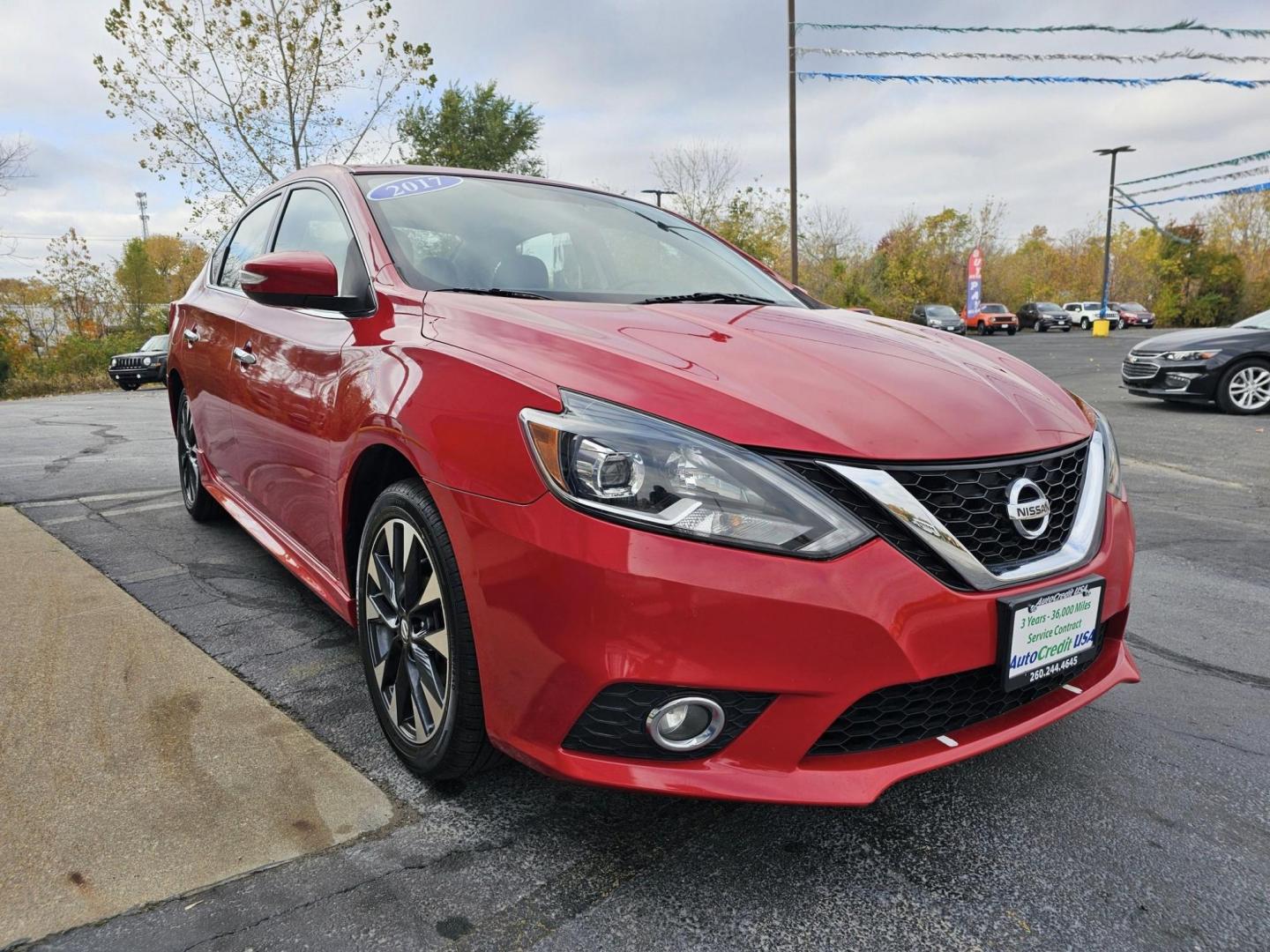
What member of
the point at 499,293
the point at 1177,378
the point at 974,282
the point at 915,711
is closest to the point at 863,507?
the point at 915,711

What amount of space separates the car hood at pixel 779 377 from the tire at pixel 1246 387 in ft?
28.6

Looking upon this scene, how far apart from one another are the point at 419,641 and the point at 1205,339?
33.1ft

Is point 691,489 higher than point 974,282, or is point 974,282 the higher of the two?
point 974,282

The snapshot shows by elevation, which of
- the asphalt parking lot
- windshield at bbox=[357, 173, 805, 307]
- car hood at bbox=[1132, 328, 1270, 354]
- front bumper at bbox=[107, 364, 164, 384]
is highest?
windshield at bbox=[357, 173, 805, 307]

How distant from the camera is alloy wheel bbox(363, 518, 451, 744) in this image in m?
1.87

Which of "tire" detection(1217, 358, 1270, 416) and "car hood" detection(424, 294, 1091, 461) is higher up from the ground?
"car hood" detection(424, 294, 1091, 461)

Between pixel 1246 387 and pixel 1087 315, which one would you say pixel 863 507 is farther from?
pixel 1087 315

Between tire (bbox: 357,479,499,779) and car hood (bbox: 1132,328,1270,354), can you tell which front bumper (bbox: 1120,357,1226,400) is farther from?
tire (bbox: 357,479,499,779)

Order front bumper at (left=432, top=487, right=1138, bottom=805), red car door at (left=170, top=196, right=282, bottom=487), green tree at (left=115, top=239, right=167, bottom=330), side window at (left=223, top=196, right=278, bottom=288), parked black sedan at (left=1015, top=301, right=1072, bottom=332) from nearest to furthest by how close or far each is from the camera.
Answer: front bumper at (left=432, top=487, right=1138, bottom=805), red car door at (left=170, top=196, right=282, bottom=487), side window at (left=223, top=196, right=278, bottom=288), green tree at (left=115, top=239, right=167, bottom=330), parked black sedan at (left=1015, top=301, right=1072, bottom=332)

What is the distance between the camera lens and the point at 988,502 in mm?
1654

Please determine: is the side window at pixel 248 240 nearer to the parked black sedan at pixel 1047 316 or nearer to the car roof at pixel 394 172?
the car roof at pixel 394 172

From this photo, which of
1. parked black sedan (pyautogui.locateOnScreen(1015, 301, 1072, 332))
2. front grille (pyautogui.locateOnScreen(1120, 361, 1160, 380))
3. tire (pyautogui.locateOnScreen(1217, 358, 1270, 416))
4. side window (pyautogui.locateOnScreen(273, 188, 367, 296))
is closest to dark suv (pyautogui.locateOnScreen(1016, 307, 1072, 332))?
parked black sedan (pyautogui.locateOnScreen(1015, 301, 1072, 332))

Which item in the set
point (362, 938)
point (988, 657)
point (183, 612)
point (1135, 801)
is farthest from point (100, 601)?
point (1135, 801)

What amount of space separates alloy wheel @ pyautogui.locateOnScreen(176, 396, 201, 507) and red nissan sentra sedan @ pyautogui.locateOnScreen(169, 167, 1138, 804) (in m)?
2.21
